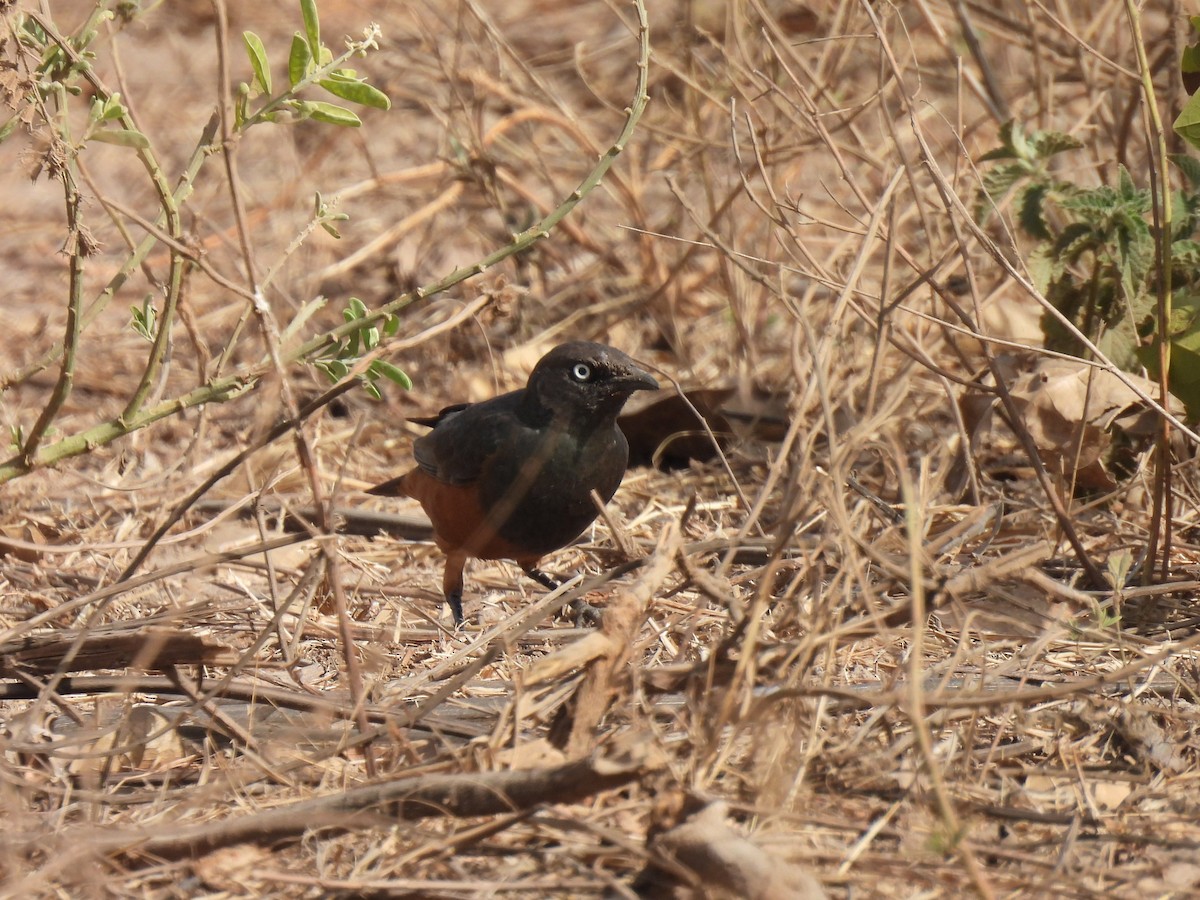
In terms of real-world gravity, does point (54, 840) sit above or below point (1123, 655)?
above

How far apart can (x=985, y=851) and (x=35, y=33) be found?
10.6 ft

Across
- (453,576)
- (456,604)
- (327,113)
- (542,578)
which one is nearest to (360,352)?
(327,113)

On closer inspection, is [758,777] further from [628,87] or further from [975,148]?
[628,87]

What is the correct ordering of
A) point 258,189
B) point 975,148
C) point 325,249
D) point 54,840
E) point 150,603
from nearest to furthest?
point 54,840 < point 150,603 < point 975,148 < point 325,249 < point 258,189

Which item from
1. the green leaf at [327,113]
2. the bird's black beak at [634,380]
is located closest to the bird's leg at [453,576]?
the bird's black beak at [634,380]

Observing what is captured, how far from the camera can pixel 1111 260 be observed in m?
4.39

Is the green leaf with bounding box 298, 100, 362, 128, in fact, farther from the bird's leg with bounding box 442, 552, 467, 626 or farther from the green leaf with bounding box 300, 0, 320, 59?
the bird's leg with bounding box 442, 552, 467, 626

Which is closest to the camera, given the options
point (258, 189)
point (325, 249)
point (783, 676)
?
point (783, 676)

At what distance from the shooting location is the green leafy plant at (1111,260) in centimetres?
402

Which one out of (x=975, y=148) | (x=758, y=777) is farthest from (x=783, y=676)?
(x=975, y=148)

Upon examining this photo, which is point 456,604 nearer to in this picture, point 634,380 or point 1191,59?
→ point 634,380

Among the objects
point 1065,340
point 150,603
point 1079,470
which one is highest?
point 1065,340

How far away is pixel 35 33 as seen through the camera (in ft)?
11.8

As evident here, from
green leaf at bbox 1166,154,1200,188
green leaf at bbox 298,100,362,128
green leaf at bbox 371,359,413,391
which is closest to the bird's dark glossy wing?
green leaf at bbox 371,359,413,391
